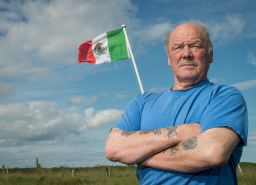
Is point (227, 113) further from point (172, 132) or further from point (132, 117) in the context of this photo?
point (132, 117)

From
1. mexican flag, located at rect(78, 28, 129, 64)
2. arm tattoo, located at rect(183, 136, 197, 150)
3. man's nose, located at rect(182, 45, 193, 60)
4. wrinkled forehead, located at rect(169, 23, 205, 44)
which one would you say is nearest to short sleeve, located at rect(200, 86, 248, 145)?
arm tattoo, located at rect(183, 136, 197, 150)

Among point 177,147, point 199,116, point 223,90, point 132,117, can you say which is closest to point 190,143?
point 177,147

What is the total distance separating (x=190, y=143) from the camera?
137 inches

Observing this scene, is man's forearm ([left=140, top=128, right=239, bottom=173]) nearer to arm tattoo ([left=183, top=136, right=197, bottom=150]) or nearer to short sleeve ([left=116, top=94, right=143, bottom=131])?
arm tattoo ([left=183, top=136, right=197, bottom=150])

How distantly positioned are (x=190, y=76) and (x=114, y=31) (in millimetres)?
11486

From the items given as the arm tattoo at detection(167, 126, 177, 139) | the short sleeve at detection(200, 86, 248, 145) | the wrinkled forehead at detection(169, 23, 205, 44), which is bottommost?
the arm tattoo at detection(167, 126, 177, 139)

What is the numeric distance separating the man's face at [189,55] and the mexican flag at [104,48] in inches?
425

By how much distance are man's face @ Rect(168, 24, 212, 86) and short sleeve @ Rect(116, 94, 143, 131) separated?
1.38 ft

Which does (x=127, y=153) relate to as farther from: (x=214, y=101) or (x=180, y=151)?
(x=214, y=101)

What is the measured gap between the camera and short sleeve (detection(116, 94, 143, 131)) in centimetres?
404

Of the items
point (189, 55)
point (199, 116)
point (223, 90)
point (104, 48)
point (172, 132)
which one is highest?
point (104, 48)

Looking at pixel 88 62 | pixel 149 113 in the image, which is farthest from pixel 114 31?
pixel 149 113

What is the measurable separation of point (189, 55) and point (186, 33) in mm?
212

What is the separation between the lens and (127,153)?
374 centimetres
